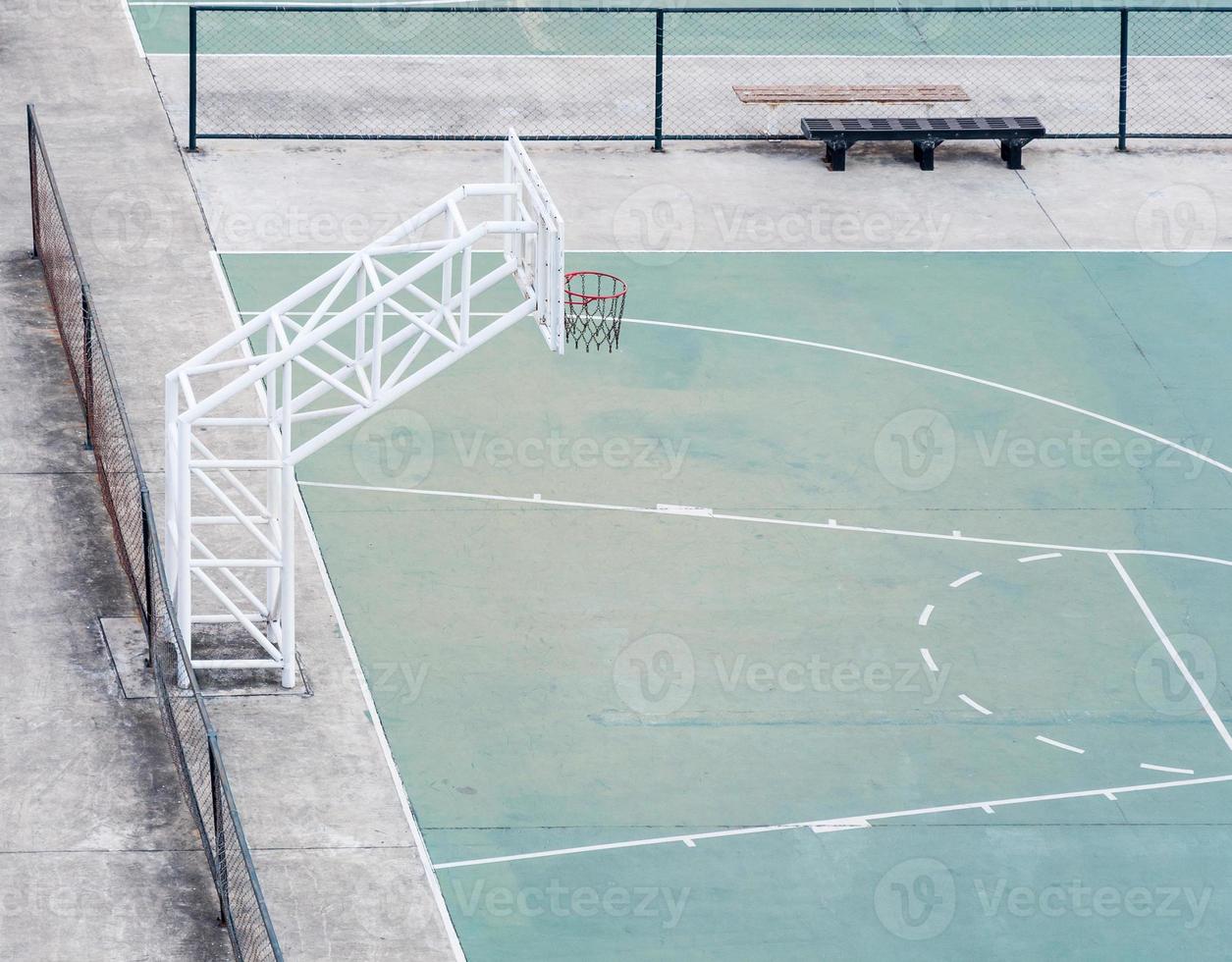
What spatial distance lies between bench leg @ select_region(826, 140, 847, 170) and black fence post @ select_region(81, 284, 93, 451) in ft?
40.6

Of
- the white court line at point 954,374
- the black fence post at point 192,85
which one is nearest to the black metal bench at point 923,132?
the white court line at point 954,374

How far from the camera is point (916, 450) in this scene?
84.5 ft

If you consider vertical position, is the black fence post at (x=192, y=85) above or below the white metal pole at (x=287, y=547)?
above

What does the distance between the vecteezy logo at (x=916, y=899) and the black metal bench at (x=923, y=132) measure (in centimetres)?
1574

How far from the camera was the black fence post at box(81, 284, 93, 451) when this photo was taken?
75.5ft

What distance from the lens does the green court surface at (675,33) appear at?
37.3 metres

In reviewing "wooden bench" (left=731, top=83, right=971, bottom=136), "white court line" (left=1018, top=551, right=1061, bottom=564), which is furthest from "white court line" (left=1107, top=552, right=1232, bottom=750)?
"wooden bench" (left=731, top=83, right=971, bottom=136)

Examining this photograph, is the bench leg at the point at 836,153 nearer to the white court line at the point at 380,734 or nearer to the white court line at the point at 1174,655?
the white court line at the point at 380,734

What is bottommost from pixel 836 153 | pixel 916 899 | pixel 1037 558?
pixel 916 899

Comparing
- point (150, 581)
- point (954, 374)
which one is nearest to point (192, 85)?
point (954, 374)

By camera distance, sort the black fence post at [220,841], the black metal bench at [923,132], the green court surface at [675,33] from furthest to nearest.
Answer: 1. the green court surface at [675,33]
2. the black metal bench at [923,132]
3. the black fence post at [220,841]

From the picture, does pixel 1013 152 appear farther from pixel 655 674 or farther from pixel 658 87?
pixel 655 674

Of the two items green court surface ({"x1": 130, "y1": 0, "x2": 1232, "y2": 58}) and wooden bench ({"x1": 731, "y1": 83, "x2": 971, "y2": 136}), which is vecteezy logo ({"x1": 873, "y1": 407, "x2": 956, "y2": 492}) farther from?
green court surface ({"x1": 130, "y1": 0, "x2": 1232, "y2": 58})

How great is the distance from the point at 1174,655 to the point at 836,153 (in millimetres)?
12674
